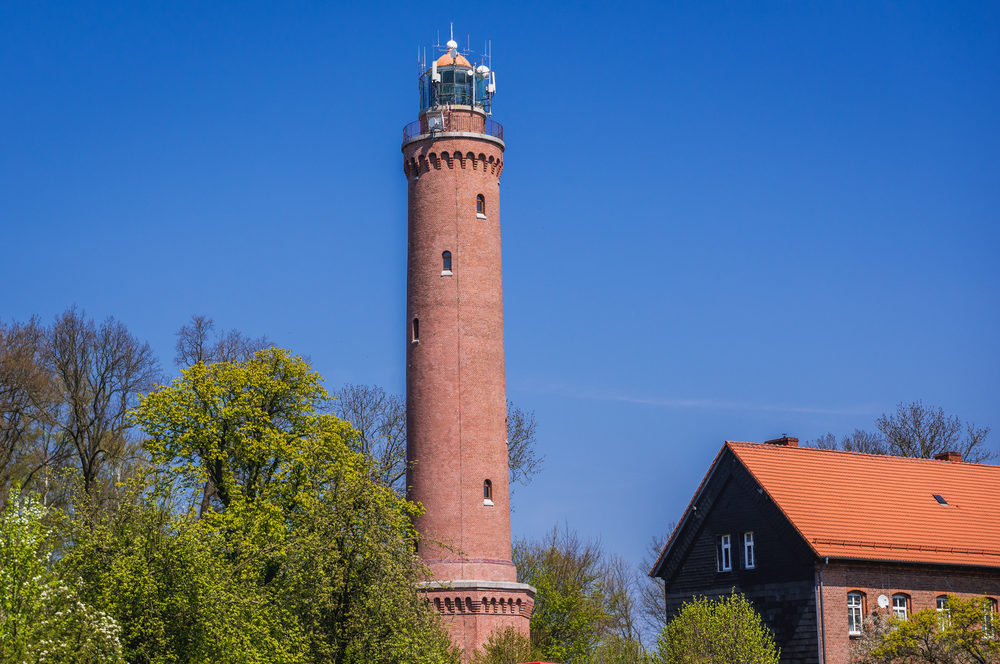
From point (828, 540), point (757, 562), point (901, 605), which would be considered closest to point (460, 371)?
point (757, 562)

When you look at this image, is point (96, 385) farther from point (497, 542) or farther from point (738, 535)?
point (738, 535)

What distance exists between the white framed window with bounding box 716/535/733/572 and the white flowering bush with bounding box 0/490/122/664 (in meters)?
23.4

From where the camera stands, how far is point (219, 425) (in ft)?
151

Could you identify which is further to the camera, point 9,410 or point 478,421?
point 9,410

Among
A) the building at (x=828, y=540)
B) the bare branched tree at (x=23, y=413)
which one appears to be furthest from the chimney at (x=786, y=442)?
the bare branched tree at (x=23, y=413)

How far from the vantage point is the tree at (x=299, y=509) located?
28.9 metres

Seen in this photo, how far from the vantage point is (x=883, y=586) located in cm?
4297

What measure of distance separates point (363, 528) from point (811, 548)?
17838 mm

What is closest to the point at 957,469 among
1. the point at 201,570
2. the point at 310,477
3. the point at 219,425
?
the point at 310,477

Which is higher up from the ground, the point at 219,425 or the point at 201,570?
the point at 219,425

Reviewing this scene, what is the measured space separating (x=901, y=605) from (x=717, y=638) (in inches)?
323

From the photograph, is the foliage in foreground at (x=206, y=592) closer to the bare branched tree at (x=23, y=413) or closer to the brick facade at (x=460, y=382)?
the brick facade at (x=460, y=382)

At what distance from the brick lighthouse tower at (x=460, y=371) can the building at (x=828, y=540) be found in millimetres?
7123

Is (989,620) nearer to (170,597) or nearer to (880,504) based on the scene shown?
(880,504)
